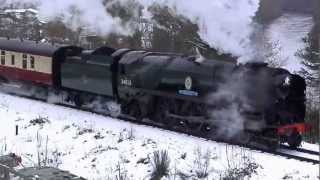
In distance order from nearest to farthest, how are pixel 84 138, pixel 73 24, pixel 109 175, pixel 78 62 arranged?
pixel 109 175 < pixel 84 138 < pixel 78 62 < pixel 73 24

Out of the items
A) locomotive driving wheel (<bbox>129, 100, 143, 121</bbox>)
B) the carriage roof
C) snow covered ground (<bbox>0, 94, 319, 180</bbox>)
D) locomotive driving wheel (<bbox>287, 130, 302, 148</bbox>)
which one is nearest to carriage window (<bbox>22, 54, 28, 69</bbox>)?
the carriage roof

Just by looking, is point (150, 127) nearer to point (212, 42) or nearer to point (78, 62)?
point (212, 42)

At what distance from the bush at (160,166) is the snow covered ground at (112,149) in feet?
0.56

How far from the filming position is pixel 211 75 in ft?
A: 52.7

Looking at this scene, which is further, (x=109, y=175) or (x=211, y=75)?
(x=211, y=75)

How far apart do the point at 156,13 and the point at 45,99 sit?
5.54m

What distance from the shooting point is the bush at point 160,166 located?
13.8 meters

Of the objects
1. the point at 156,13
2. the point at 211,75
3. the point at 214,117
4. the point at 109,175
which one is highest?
the point at 156,13

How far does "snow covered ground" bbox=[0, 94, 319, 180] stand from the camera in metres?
13.7

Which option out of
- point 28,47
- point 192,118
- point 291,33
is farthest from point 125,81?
point 291,33

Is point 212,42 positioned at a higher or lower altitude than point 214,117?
higher

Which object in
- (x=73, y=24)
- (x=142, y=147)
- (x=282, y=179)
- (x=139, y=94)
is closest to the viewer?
(x=282, y=179)

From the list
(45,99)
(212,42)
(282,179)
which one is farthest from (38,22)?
(282,179)

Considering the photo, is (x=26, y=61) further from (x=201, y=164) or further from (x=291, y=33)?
(x=291, y=33)
